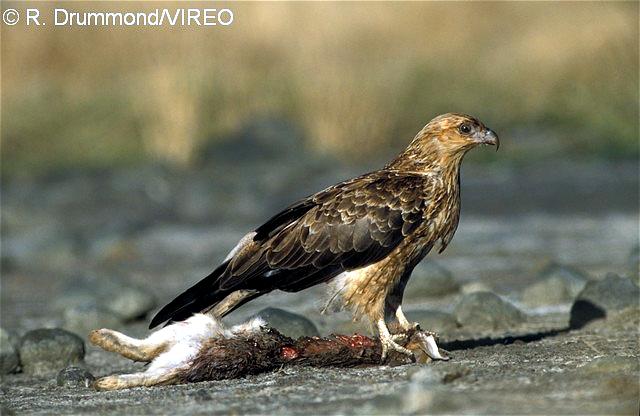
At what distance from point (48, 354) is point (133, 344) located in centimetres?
176

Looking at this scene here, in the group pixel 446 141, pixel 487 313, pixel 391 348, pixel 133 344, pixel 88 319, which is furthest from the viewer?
pixel 88 319

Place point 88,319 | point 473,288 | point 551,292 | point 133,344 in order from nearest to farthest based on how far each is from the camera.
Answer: point 133,344, point 551,292, point 88,319, point 473,288

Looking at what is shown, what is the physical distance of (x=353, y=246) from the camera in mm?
7473

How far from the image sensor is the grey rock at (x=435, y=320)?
891 cm

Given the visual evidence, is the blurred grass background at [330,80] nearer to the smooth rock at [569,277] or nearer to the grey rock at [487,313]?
the smooth rock at [569,277]

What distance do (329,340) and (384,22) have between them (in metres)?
20.9

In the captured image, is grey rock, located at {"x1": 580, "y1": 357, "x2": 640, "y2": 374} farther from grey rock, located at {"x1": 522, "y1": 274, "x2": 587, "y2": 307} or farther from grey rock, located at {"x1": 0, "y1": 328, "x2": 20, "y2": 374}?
grey rock, located at {"x1": 0, "y1": 328, "x2": 20, "y2": 374}

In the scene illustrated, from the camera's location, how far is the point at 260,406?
19.2 feet

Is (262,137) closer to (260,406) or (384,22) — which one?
(384,22)

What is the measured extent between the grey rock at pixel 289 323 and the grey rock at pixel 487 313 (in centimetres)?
107

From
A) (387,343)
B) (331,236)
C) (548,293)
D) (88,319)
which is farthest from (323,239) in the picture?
(88,319)

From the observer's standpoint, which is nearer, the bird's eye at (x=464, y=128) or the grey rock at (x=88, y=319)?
the bird's eye at (x=464, y=128)

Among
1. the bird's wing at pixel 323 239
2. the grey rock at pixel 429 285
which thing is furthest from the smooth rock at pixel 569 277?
the bird's wing at pixel 323 239

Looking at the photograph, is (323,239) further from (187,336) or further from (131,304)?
(131,304)
